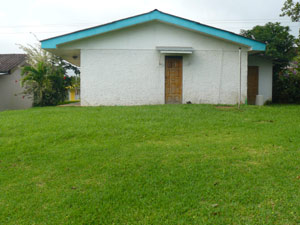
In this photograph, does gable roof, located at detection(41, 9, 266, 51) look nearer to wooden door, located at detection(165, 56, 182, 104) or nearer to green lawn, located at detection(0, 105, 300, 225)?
wooden door, located at detection(165, 56, 182, 104)

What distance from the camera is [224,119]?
6.79 meters

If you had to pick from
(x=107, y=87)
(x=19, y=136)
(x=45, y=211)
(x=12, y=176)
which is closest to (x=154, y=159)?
(x=45, y=211)

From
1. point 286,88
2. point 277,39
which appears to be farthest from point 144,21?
point 277,39

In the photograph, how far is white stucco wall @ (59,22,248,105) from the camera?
1062 centimetres

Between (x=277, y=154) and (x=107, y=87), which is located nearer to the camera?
(x=277, y=154)

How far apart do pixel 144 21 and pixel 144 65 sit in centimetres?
175

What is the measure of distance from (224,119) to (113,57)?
578 centimetres

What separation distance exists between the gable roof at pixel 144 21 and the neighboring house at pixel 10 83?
17.7ft

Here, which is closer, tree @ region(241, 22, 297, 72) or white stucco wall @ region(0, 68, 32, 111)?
white stucco wall @ region(0, 68, 32, 111)

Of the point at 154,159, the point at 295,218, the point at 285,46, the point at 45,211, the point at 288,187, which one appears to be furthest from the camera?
the point at 285,46

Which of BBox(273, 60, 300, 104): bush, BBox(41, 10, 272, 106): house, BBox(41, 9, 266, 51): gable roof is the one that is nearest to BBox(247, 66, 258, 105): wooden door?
BBox(273, 60, 300, 104): bush

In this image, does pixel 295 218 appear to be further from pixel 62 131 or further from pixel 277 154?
pixel 62 131

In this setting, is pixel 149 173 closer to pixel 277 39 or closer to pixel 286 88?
pixel 286 88

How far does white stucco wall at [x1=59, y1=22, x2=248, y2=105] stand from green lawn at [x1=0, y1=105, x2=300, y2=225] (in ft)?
15.3
